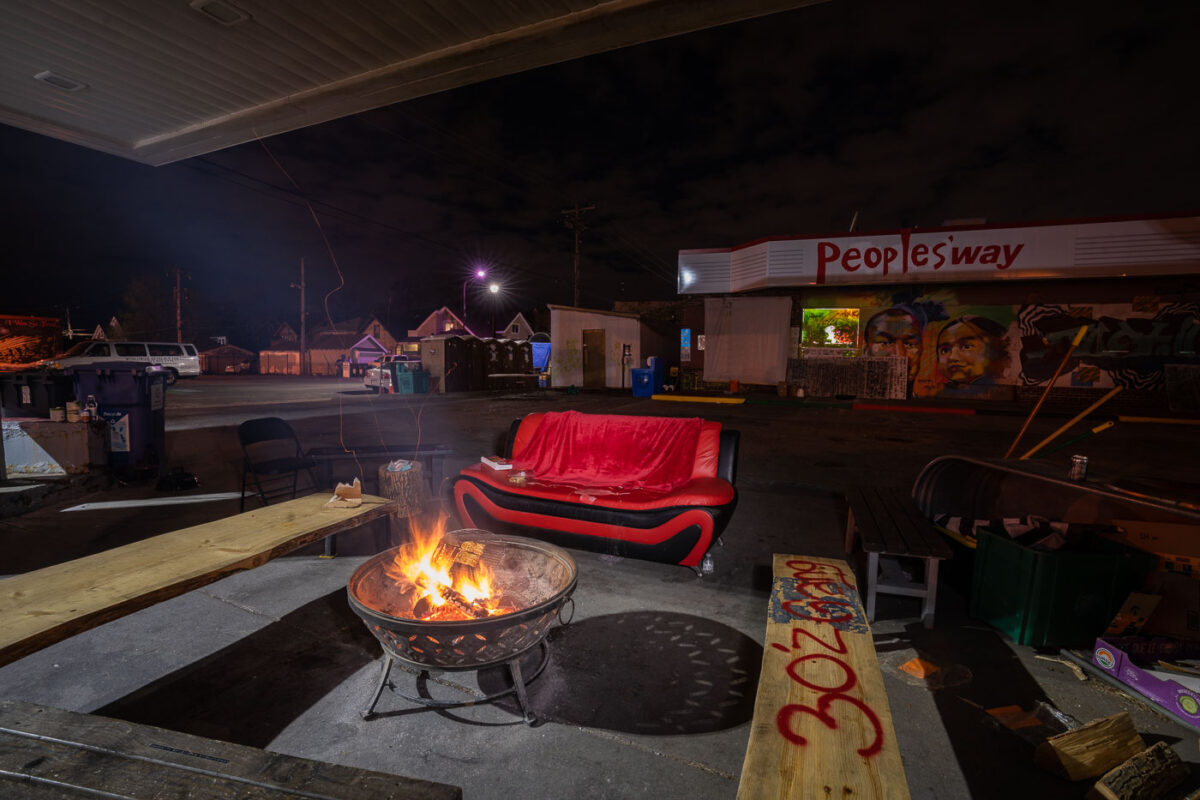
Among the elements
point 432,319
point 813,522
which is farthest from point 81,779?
point 432,319

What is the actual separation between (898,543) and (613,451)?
251cm

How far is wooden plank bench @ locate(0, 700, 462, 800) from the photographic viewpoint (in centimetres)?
132

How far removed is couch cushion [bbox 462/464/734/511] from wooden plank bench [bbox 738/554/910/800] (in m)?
1.23

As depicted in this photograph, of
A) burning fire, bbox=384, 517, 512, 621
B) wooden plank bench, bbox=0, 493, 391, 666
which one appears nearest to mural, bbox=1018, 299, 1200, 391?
burning fire, bbox=384, 517, 512, 621

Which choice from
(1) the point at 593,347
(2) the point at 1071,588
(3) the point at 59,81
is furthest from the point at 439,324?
(2) the point at 1071,588

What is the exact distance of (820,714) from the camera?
1752mm

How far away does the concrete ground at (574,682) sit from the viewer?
2.11 meters

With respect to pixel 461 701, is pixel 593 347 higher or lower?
higher

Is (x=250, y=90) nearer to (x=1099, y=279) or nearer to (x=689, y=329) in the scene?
(x=689, y=329)

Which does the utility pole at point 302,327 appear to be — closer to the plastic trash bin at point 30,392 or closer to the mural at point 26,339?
the mural at point 26,339

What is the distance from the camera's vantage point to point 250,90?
3.42 m

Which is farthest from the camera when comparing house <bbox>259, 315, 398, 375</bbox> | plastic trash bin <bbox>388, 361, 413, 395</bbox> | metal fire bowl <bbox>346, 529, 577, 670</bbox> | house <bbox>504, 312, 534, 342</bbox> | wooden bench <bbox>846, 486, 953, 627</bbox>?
house <bbox>504, 312, 534, 342</bbox>

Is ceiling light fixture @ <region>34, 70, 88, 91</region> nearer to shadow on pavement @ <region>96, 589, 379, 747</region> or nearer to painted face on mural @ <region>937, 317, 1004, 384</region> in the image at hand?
shadow on pavement @ <region>96, 589, 379, 747</region>

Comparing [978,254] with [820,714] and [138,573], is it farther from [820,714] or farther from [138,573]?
[138,573]
